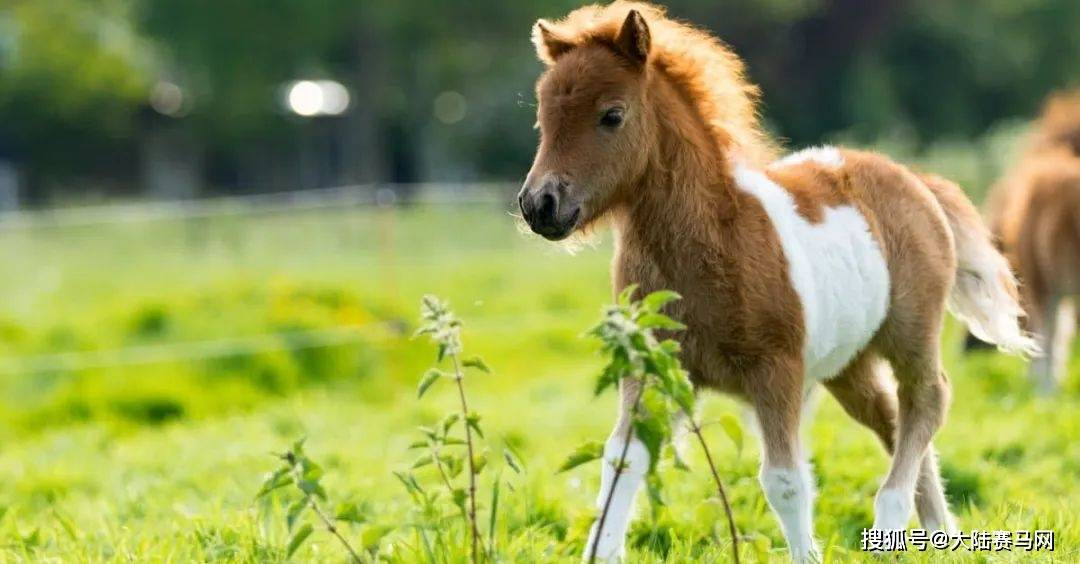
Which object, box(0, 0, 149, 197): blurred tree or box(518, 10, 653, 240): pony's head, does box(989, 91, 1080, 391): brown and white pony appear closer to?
box(518, 10, 653, 240): pony's head

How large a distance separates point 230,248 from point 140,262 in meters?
1.56

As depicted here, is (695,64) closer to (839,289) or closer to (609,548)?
(839,289)

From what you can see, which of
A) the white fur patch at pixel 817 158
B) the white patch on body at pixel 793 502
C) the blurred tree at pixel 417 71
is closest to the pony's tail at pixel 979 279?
the white fur patch at pixel 817 158

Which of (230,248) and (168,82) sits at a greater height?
(168,82)

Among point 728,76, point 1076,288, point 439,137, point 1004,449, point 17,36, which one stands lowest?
point 1004,449

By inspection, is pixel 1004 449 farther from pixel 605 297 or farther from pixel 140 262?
pixel 140 262

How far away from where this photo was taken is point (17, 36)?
130 ft

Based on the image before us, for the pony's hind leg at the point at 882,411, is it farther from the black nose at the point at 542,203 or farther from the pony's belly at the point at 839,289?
the black nose at the point at 542,203

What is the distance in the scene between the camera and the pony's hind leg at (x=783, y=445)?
4434mm

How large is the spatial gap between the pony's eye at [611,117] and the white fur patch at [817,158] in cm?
95

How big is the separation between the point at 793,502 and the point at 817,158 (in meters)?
1.45

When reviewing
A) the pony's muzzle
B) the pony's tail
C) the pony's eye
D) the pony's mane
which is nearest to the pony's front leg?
the pony's muzzle

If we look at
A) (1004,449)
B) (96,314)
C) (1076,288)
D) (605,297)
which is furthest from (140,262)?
(1004,449)

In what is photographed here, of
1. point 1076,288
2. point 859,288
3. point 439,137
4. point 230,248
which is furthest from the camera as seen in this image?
point 439,137
